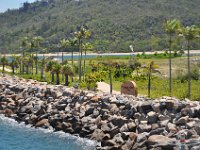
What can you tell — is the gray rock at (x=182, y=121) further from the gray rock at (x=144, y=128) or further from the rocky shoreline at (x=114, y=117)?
the gray rock at (x=144, y=128)

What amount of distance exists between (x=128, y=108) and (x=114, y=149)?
8.73 m

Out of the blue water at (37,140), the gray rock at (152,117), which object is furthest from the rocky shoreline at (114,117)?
the blue water at (37,140)

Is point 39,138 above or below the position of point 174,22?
below

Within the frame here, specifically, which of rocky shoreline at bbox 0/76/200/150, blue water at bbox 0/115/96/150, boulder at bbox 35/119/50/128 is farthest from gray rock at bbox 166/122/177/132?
boulder at bbox 35/119/50/128

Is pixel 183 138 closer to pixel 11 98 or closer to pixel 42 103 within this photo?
pixel 42 103

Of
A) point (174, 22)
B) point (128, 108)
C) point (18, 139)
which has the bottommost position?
point (18, 139)

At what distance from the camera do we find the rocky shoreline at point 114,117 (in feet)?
125

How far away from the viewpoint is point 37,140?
4538cm

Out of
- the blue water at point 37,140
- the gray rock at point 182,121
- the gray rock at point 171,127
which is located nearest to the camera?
the gray rock at point 171,127

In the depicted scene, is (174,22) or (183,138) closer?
(183,138)

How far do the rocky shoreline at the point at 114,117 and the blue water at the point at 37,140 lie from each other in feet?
4.10

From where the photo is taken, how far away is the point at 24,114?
56.4m

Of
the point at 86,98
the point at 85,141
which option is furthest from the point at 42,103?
the point at 85,141

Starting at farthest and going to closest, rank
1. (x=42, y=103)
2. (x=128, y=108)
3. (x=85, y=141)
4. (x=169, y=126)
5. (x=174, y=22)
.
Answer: (x=174, y=22), (x=42, y=103), (x=128, y=108), (x=85, y=141), (x=169, y=126)
